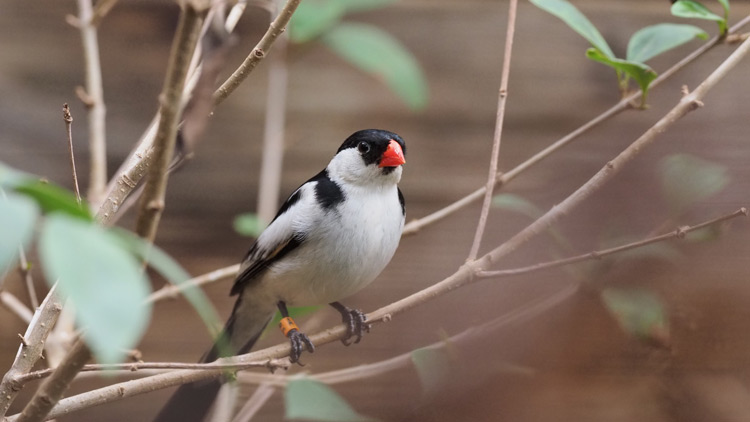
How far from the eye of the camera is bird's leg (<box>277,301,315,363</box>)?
1134mm

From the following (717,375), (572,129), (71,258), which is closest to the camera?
(71,258)

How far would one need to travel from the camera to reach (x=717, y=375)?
1013 millimetres

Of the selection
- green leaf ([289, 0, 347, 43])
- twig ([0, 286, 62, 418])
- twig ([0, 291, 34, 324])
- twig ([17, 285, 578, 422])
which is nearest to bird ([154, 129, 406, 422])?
twig ([17, 285, 578, 422])

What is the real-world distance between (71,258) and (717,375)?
940 mm

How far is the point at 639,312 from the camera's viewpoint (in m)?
0.95

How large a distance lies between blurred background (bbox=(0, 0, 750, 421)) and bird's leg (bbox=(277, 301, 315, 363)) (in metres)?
0.07

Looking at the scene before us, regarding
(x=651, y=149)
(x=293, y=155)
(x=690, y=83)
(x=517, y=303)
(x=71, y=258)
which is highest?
(x=293, y=155)

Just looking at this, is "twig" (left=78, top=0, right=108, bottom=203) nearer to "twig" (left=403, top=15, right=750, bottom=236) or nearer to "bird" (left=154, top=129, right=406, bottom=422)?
"bird" (left=154, top=129, right=406, bottom=422)

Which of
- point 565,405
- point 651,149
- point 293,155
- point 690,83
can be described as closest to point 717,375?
point 565,405

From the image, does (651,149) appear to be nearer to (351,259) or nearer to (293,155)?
(351,259)

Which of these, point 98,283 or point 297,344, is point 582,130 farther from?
point 98,283

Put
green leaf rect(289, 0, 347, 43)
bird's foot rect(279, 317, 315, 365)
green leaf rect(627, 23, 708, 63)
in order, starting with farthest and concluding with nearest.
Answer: bird's foot rect(279, 317, 315, 365), green leaf rect(627, 23, 708, 63), green leaf rect(289, 0, 347, 43)

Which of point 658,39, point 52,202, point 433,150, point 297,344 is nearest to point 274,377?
point 297,344

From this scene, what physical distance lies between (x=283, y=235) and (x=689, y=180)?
2.18 feet
